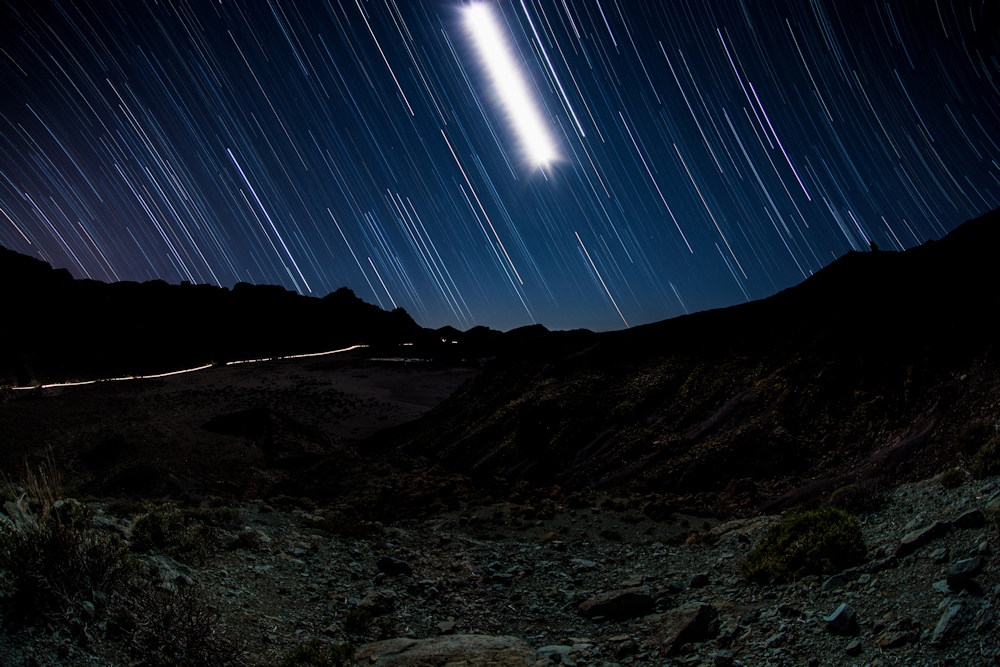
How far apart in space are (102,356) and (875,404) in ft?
413

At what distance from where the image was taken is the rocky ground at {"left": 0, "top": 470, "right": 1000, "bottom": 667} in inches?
225

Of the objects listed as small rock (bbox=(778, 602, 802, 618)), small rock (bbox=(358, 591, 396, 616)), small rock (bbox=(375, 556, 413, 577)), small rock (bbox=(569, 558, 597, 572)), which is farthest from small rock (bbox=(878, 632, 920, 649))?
small rock (bbox=(375, 556, 413, 577))

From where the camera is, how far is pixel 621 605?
8953 millimetres

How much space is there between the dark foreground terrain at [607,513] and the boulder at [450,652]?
0.17ft

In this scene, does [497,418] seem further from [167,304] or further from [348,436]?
[167,304]

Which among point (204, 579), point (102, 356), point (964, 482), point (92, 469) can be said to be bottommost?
point (964, 482)

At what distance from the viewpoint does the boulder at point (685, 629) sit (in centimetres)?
720

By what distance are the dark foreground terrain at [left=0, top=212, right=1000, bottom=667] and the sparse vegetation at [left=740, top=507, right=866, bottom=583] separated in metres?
0.05

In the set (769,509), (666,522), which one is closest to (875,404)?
(769,509)

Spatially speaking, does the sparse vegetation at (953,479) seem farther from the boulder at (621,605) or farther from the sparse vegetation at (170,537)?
the sparse vegetation at (170,537)

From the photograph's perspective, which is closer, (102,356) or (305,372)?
(305,372)

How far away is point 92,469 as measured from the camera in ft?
101

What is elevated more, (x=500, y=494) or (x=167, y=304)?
(x=167, y=304)

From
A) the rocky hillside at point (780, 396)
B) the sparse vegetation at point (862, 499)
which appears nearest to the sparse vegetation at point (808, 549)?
the sparse vegetation at point (862, 499)
